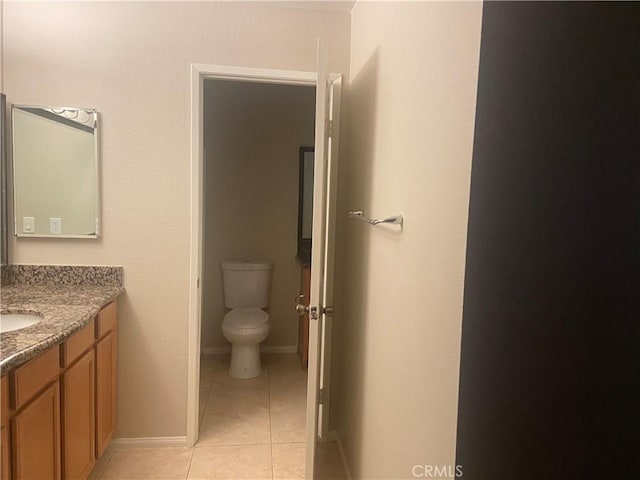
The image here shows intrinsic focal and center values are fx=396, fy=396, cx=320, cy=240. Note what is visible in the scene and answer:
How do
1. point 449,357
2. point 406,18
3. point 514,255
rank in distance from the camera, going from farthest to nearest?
1. point 406,18
2. point 449,357
3. point 514,255

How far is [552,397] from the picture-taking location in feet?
1.66

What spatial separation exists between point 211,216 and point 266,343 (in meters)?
1.25

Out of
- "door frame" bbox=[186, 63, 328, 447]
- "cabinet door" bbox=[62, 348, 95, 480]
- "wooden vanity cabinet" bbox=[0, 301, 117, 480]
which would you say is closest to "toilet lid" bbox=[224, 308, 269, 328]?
"door frame" bbox=[186, 63, 328, 447]

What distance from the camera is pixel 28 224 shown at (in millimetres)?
2033

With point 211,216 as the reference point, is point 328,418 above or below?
below

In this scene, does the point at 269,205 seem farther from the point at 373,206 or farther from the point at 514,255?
the point at 514,255

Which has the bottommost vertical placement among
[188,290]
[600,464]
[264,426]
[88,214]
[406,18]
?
[264,426]

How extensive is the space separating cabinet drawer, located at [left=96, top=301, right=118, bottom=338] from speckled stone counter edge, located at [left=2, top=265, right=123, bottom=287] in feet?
0.48

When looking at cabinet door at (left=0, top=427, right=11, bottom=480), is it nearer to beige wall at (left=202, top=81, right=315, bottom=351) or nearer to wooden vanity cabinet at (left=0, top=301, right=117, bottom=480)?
wooden vanity cabinet at (left=0, top=301, right=117, bottom=480)

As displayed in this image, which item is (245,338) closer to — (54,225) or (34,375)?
(54,225)

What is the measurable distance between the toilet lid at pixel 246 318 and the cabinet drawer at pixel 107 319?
3.54 ft

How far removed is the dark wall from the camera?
1.41 feet

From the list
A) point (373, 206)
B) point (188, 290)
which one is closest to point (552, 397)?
point (373, 206)

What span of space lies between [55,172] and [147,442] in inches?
60.1
